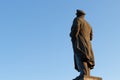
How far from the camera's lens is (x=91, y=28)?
14.0m

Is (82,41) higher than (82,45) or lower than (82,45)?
higher

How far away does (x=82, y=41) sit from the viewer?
1297 cm

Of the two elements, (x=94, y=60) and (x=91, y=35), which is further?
(x=91, y=35)

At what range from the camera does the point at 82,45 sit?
42.3ft

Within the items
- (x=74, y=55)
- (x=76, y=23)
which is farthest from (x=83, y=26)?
(x=74, y=55)

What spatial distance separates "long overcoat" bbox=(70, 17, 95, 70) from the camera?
12688 mm

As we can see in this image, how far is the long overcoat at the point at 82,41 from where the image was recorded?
A: 41.6ft

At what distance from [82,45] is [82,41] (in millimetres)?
172

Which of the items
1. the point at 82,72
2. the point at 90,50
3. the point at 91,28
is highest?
the point at 91,28

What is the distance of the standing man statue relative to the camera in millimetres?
12594

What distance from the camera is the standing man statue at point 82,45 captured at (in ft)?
41.3

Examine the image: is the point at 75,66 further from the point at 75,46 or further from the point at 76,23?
the point at 76,23

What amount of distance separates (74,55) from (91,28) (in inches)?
63.0

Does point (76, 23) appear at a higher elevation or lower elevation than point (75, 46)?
higher
